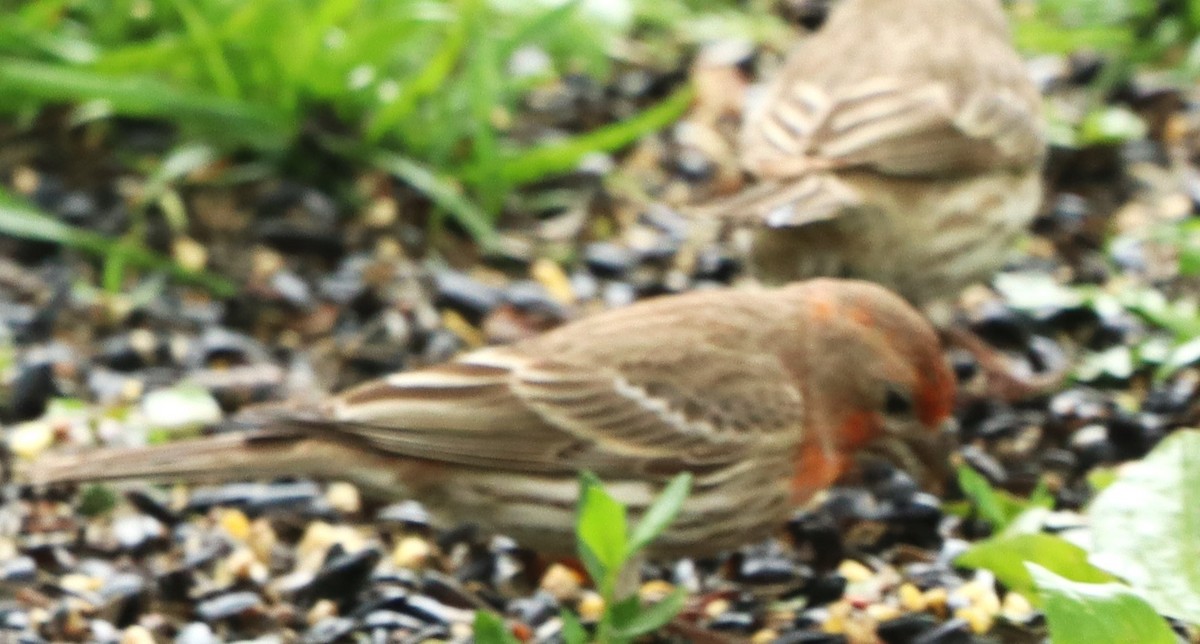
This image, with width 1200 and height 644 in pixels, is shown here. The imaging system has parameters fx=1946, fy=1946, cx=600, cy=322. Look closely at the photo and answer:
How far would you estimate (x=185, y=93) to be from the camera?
663 centimetres

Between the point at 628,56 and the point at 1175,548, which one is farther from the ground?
the point at 628,56

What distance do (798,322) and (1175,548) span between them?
150 cm

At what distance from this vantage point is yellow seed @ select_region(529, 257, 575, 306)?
6.74m

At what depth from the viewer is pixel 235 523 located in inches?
210

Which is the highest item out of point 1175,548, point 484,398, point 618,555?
point 484,398

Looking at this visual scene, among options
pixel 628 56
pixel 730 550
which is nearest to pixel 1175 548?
pixel 730 550

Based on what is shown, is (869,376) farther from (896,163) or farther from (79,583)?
(79,583)

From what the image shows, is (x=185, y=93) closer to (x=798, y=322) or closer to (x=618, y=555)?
(x=798, y=322)

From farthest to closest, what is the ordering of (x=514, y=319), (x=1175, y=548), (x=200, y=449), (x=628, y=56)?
(x=628, y=56) < (x=514, y=319) < (x=200, y=449) < (x=1175, y=548)

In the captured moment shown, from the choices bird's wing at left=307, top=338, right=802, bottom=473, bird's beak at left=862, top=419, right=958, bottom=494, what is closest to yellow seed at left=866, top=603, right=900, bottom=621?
bird's wing at left=307, top=338, right=802, bottom=473

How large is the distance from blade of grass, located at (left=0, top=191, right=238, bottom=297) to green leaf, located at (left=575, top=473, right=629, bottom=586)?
279 centimetres

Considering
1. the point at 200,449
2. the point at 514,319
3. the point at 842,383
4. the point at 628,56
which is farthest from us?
the point at 628,56

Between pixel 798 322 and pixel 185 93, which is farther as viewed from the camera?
pixel 185 93

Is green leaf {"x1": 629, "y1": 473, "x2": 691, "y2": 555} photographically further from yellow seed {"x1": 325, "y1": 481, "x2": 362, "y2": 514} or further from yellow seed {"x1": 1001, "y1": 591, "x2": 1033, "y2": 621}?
yellow seed {"x1": 325, "y1": 481, "x2": 362, "y2": 514}
